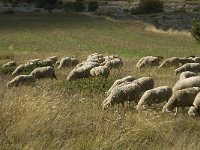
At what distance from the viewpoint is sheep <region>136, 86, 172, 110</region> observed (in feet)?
45.0

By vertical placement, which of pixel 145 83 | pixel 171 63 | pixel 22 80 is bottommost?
pixel 171 63

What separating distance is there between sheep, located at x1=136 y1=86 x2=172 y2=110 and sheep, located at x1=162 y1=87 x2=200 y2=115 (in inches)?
21.2

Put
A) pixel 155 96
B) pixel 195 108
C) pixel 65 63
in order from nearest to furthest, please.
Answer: pixel 195 108 → pixel 155 96 → pixel 65 63

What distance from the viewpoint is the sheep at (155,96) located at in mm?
13712

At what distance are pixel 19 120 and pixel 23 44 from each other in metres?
39.3

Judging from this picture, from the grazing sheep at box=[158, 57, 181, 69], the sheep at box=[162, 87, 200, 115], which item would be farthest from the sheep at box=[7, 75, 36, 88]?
the grazing sheep at box=[158, 57, 181, 69]

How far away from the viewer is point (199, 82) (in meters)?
14.8

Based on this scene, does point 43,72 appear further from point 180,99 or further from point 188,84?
point 180,99

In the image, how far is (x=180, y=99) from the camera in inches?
525

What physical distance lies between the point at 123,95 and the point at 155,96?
923 mm

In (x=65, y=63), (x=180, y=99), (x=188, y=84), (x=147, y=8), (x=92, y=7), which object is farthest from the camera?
(x=92, y=7)

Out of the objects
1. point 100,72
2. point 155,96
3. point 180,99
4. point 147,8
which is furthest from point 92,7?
point 180,99

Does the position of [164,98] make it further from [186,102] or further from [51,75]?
[51,75]

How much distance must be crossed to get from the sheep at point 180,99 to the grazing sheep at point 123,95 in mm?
1149
